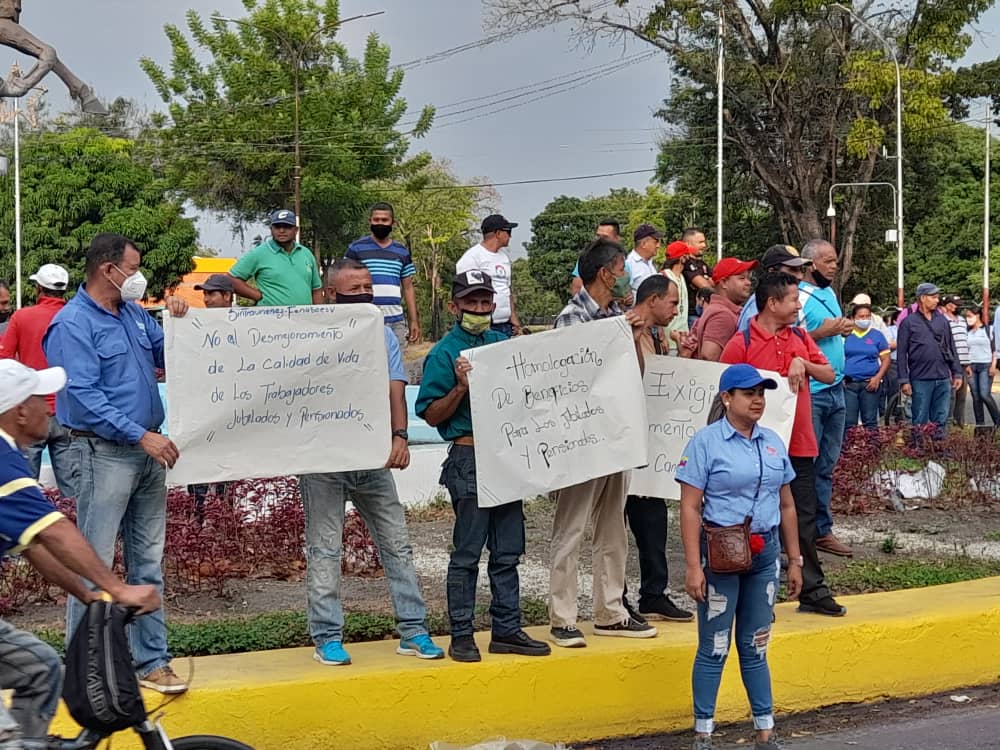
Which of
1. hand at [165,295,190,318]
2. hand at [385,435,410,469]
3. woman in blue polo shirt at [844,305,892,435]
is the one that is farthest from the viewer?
woman in blue polo shirt at [844,305,892,435]

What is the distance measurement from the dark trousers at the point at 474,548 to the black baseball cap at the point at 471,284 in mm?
740

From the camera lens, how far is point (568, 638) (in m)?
6.39

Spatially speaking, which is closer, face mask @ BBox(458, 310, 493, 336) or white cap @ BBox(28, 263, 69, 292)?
face mask @ BBox(458, 310, 493, 336)

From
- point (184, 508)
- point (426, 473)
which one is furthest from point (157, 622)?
point (426, 473)

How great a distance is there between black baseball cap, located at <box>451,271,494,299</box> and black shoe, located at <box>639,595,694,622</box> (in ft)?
6.83

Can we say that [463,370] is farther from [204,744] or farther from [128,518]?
[204,744]

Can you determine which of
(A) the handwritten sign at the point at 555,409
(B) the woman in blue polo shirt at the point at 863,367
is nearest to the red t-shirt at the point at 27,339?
(A) the handwritten sign at the point at 555,409

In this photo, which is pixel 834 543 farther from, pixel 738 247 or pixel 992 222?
pixel 992 222

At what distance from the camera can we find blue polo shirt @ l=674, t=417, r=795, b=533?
5.40 m

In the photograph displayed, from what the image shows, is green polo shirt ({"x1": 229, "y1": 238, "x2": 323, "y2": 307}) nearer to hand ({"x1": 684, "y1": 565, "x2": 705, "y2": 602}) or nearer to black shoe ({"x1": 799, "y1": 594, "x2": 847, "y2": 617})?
black shoe ({"x1": 799, "y1": 594, "x2": 847, "y2": 617})

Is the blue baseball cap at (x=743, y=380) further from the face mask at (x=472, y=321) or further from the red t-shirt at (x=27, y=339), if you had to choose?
the red t-shirt at (x=27, y=339)

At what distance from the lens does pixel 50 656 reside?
4121mm

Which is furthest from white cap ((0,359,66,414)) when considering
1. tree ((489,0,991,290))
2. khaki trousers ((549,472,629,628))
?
tree ((489,0,991,290))

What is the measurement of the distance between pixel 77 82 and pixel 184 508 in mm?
6284
